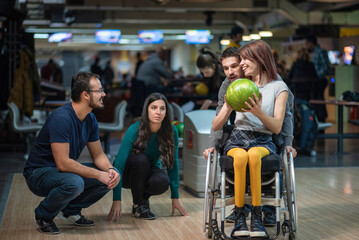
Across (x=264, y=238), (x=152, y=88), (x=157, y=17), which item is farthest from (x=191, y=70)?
(x=264, y=238)

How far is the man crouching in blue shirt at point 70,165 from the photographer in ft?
13.9

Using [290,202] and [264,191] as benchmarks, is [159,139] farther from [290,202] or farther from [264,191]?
[290,202]

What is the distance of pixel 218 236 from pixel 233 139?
0.64 m

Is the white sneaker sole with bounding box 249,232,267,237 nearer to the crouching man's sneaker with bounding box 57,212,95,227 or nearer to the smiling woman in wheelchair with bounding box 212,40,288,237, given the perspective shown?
the smiling woman in wheelchair with bounding box 212,40,288,237

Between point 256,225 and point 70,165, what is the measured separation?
53.7 inches

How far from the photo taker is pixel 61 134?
167 inches

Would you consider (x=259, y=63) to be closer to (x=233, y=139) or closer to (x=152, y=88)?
(x=233, y=139)

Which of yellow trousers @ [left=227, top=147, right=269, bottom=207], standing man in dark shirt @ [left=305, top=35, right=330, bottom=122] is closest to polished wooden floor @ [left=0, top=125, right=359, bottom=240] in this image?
yellow trousers @ [left=227, top=147, right=269, bottom=207]

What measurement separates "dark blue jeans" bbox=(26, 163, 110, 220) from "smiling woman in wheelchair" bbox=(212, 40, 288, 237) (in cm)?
105

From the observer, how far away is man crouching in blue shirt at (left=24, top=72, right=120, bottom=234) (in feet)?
13.9

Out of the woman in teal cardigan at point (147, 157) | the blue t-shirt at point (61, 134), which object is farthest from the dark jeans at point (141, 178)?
the blue t-shirt at point (61, 134)

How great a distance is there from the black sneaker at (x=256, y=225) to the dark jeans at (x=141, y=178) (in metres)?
1.17

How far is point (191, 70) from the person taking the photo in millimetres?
31562

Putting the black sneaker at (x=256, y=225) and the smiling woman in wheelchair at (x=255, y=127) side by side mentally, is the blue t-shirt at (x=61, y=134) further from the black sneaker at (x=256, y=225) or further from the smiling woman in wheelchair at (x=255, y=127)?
the black sneaker at (x=256, y=225)
